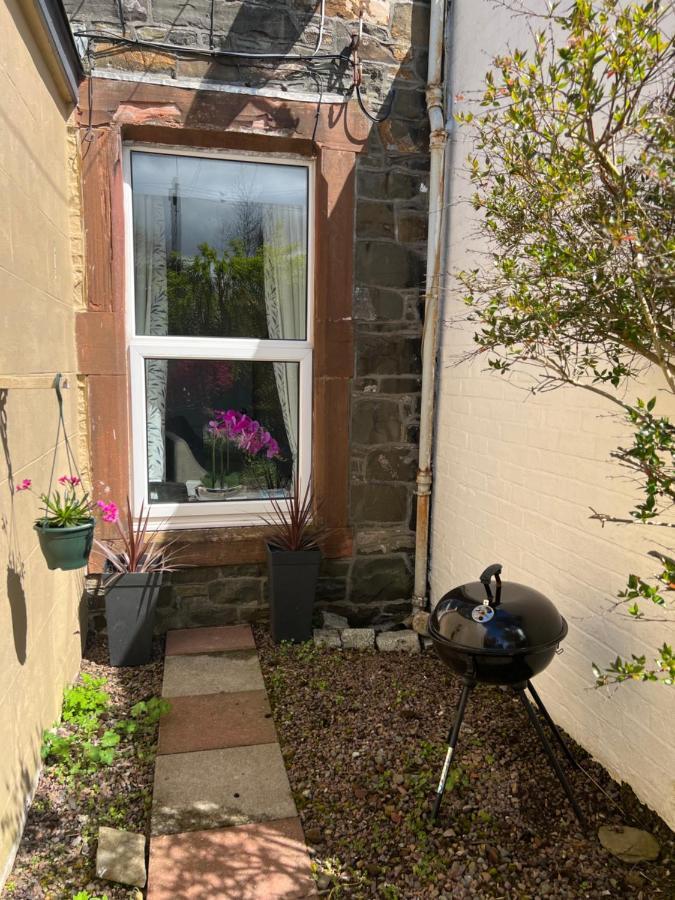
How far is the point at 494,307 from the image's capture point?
176cm

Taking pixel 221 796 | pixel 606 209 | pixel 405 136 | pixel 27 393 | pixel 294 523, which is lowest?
pixel 221 796

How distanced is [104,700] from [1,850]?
1.05 m

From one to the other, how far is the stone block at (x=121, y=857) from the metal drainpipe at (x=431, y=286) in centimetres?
226

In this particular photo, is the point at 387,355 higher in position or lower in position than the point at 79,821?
higher

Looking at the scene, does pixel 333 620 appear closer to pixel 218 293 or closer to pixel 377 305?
pixel 377 305

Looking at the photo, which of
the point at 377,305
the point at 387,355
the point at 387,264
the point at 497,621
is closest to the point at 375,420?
the point at 387,355

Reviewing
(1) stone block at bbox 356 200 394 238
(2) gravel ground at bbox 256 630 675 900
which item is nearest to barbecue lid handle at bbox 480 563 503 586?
(2) gravel ground at bbox 256 630 675 900

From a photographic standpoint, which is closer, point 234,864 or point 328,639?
point 234,864

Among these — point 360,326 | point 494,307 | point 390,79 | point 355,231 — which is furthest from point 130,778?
point 390,79

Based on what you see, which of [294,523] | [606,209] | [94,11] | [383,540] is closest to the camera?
[606,209]

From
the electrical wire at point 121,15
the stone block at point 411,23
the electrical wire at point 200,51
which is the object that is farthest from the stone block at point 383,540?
the electrical wire at point 121,15

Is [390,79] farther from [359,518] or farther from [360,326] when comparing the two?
[359,518]

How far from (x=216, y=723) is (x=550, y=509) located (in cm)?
180

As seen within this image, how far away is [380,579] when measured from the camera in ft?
13.1
